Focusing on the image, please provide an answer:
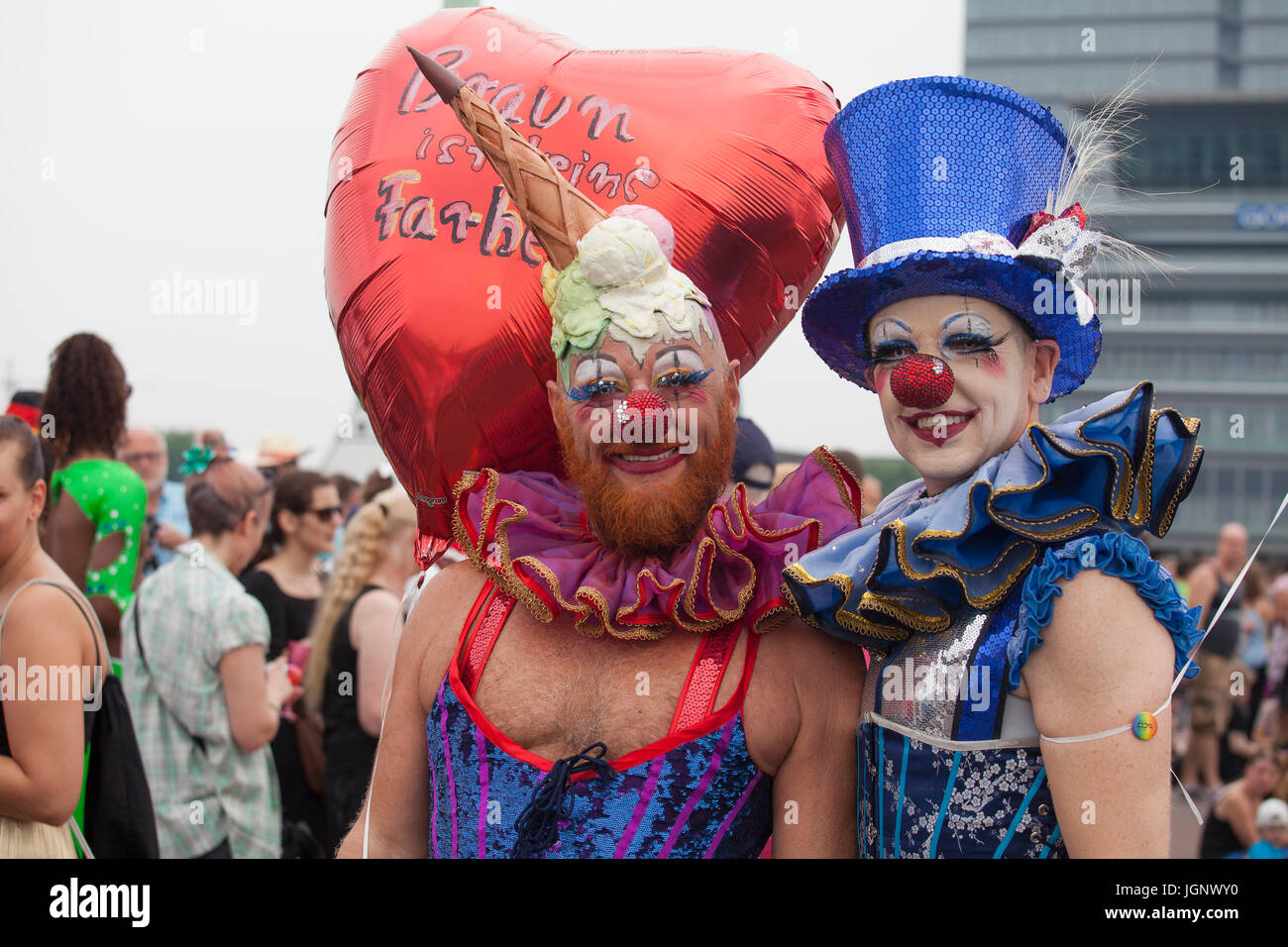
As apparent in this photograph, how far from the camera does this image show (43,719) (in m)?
2.74

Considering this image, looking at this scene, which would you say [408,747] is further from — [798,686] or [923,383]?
[923,383]

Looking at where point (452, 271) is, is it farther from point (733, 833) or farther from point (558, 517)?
point (733, 833)

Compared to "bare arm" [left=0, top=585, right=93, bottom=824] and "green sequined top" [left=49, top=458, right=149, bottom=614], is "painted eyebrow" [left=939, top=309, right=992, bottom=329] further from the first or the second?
"green sequined top" [left=49, top=458, right=149, bottom=614]

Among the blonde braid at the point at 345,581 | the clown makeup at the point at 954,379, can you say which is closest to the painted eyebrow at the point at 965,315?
the clown makeup at the point at 954,379

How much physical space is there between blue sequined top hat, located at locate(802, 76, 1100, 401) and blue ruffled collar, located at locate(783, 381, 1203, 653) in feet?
0.73

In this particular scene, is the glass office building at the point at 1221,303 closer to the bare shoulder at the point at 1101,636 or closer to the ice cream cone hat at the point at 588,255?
the ice cream cone hat at the point at 588,255

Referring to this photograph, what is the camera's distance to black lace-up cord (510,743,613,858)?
2211mm

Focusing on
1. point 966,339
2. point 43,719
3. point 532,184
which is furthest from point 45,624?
point 966,339

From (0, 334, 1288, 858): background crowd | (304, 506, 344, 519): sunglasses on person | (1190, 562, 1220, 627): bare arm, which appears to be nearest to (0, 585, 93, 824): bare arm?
(0, 334, 1288, 858): background crowd

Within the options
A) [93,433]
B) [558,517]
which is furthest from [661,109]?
[93,433]

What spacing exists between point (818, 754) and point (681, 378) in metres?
0.73

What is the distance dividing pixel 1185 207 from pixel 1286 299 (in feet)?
13.3

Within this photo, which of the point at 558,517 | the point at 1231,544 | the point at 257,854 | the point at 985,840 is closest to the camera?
the point at 985,840
